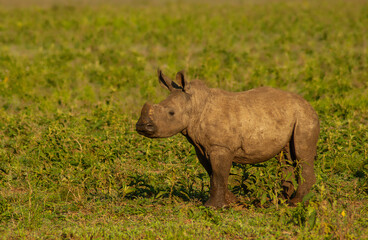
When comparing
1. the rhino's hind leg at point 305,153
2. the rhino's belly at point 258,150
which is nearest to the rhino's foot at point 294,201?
the rhino's hind leg at point 305,153

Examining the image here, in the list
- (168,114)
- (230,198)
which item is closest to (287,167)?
(230,198)

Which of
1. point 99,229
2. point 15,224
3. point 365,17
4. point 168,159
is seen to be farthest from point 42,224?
point 365,17

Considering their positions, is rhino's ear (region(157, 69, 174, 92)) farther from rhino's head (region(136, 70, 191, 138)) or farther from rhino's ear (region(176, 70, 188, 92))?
rhino's ear (region(176, 70, 188, 92))

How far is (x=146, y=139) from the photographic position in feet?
30.5

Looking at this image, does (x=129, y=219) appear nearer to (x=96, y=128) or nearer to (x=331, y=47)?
(x=96, y=128)

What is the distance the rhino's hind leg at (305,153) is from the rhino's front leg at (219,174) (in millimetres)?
926

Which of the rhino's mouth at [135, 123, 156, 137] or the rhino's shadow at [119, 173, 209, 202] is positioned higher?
the rhino's mouth at [135, 123, 156, 137]

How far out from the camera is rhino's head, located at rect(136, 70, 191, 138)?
19.9 ft

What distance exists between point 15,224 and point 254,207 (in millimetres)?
2951

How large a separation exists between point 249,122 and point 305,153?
0.88m

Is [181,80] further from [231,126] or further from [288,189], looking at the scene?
[288,189]

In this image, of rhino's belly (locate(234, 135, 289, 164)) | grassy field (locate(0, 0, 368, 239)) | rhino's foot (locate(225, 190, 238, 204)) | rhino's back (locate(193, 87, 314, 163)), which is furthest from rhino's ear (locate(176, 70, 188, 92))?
rhino's foot (locate(225, 190, 238, 204))

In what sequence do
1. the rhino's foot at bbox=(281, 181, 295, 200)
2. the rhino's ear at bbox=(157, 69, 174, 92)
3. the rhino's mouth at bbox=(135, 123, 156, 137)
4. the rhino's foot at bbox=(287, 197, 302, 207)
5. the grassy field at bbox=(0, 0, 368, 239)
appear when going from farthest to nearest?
the rhino's foot at bbox=(281, 181, 295, 200)
the rhino's foot at bbox=(287, 197, 302, 207)
the rhino's ear at bbox=(157, 69, 174, 92)
the grassy field at bbox=(0, 0, 368, 239)
the rhino's mouth at bbox=(135, 123, 156, 137)

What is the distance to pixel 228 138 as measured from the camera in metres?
6.38
